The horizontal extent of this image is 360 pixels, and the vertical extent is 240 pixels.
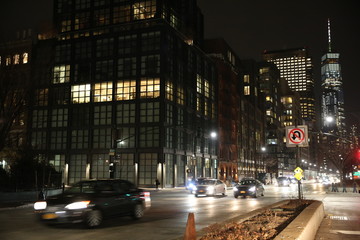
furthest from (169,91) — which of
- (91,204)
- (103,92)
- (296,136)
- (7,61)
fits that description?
(91,204)

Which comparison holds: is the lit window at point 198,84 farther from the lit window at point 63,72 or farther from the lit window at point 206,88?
the lit window at point 63,72

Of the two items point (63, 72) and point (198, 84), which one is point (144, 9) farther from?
point (63, 72)

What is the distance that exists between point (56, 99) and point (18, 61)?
140 ft

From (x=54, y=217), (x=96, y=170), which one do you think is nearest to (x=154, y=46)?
(x=96, y=170)

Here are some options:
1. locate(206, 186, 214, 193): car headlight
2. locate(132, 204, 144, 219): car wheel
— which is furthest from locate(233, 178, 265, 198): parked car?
locate(132, 204, 144, 219): car wheel

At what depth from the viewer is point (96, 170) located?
64625 mm

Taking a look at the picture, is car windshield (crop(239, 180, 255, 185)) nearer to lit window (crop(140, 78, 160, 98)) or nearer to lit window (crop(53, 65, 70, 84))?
lit window (crop(140, 78, 160, 98))

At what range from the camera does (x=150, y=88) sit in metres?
63.3

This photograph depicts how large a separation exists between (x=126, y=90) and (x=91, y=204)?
52310mm

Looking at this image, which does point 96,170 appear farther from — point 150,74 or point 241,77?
point 241,77

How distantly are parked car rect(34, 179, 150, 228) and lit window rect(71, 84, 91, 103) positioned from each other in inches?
2116

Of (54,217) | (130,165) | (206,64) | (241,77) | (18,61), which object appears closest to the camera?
(54,217)

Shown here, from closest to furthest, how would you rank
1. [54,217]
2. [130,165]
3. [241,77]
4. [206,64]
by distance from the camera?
[54,217]
[130,165]
[206,64]
[241,77]

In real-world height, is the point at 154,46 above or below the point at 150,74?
above
